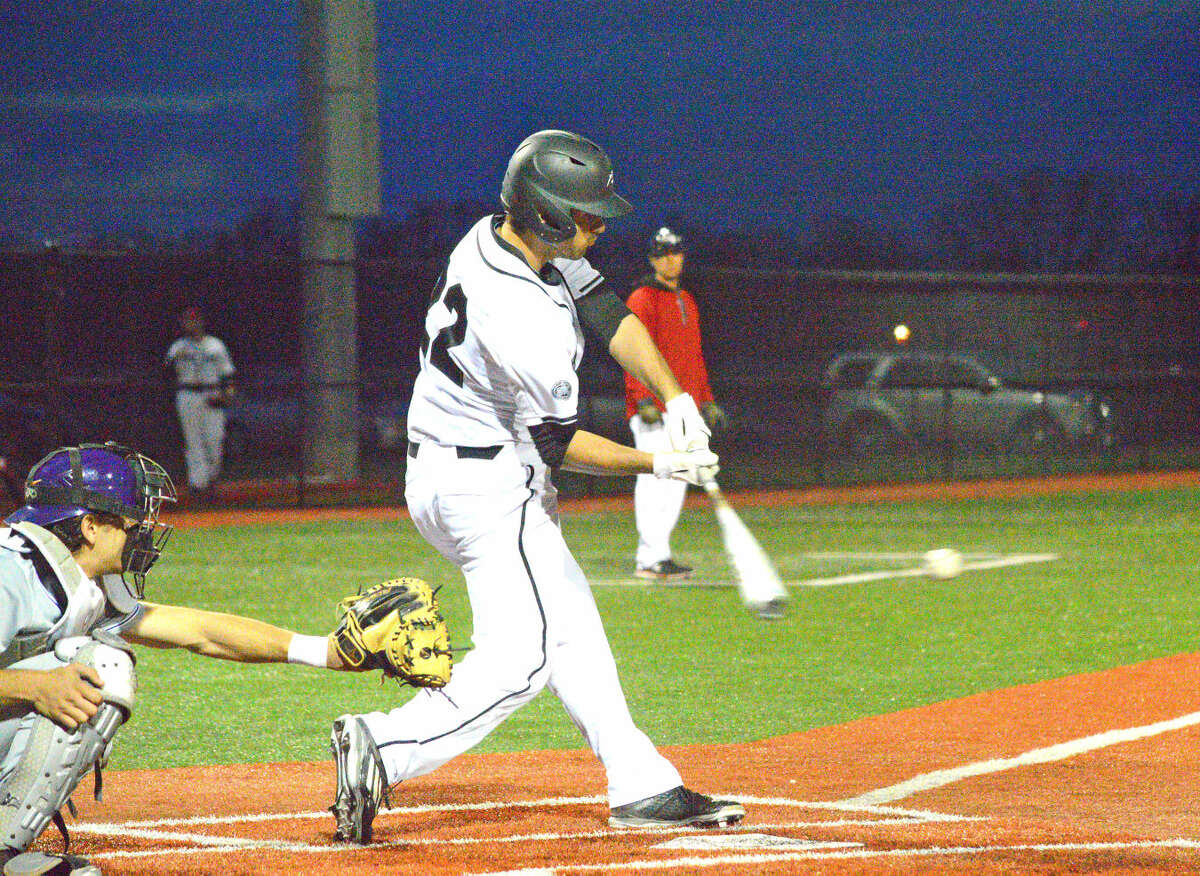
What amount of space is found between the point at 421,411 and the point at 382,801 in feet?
3.61

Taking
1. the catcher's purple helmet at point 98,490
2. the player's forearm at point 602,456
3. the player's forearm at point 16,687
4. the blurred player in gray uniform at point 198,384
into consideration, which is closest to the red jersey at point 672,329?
the player's forearm at point 602,456

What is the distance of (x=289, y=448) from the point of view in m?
22.6

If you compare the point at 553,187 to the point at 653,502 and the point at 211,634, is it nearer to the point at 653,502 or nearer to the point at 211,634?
the point at 211,634

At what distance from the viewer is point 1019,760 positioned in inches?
242

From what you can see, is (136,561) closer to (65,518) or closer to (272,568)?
(65,518)

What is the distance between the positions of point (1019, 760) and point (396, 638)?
256 cm

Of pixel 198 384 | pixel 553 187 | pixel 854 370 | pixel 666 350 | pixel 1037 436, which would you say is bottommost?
pixel 553 187

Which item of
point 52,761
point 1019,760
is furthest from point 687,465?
point 1019,760

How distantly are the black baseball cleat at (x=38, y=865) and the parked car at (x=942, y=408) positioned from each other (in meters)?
18.3

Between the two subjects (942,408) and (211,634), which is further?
(942,408)

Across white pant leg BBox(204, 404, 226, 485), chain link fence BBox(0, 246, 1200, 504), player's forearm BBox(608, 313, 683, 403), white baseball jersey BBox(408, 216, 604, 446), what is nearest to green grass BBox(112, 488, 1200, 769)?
player's forearm BBox(608, 313, 683, 403)

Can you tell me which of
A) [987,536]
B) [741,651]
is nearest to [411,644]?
[741,651]

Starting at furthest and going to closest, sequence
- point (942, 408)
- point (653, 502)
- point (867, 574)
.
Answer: point (942, 408)
point (867, 574)
point (653, 502)

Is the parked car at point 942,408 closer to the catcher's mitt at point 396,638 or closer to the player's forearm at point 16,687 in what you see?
the catcher's mitt at point 396,638
